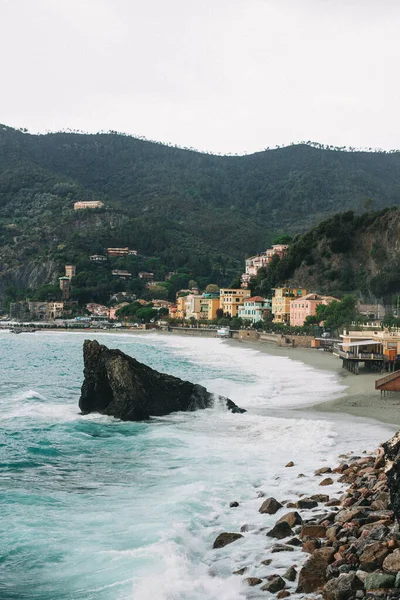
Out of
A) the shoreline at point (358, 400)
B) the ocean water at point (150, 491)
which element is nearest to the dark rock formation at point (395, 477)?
the ocean water at point (150, 491)

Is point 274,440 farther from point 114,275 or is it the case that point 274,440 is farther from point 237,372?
point 114,275

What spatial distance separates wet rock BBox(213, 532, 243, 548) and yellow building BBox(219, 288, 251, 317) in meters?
98.4

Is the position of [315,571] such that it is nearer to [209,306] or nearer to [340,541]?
[340,541]

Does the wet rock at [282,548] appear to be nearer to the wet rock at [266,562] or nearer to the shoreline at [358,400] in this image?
the wet rock at [266,562]

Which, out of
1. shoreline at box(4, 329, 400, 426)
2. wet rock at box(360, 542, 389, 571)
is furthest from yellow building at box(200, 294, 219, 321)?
wet rock at box(360, 542, 389, 571)

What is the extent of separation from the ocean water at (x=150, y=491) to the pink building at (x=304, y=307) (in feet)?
177

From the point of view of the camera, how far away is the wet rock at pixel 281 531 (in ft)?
35.9

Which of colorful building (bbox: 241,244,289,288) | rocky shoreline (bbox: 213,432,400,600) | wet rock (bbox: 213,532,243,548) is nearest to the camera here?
rocky shoreline (bbox: 213,432,400,600)

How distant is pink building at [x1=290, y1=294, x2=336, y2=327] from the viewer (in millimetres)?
81625

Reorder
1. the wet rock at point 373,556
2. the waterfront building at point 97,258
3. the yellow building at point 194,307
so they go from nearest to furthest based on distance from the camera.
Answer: the wet rock at point 373,556, the yellow building at point 194,307, the waterfront building at point 97,258

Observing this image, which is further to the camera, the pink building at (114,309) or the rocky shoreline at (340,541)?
the pink building at (114,309)

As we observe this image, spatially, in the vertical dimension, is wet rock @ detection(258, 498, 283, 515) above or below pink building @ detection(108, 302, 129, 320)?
below

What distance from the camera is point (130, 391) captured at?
24.0 m

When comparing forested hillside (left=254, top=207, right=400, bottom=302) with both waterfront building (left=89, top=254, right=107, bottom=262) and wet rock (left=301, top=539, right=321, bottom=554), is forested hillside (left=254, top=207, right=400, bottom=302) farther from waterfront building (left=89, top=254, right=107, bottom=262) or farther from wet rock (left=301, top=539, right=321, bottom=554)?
waterfront building (left=89, top=254, right=107, bottom=262)
